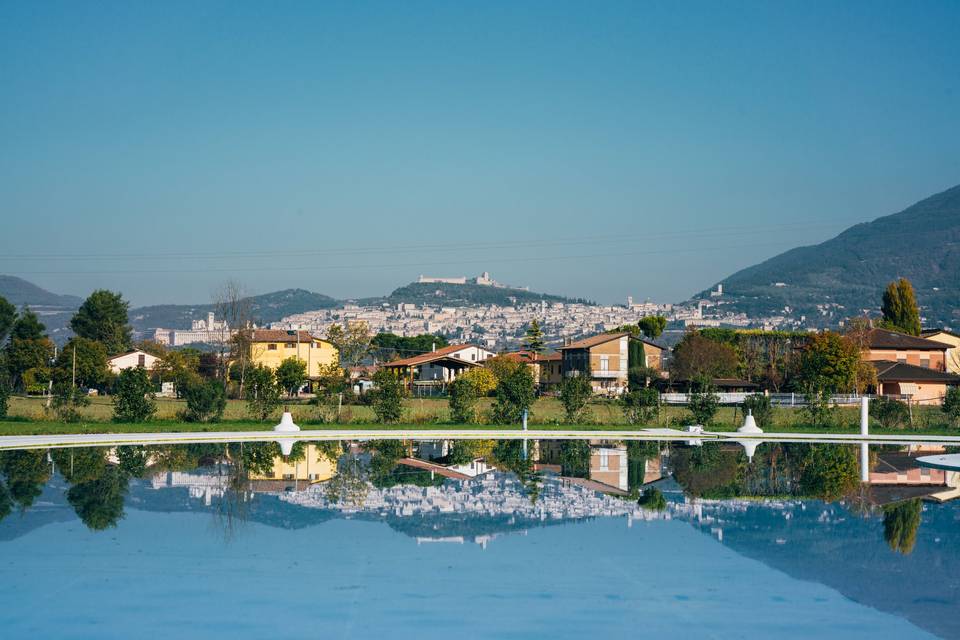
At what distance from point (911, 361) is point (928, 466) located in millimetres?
49327

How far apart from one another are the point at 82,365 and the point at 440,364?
81.0ft

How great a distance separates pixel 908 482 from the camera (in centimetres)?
1795

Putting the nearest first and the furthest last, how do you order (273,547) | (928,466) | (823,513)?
(273,547), (823,513), (928,466)

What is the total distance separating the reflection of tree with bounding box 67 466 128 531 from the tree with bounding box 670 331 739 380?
2039 inches

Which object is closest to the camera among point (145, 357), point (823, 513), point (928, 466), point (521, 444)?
point (823, 513)

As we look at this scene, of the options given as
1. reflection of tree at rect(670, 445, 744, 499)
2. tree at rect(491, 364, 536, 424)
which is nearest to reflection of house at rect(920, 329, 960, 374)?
tree at rect(491, 364, 536, 424)

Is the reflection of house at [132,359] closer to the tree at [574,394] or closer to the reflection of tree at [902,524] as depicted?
the tree at [574,394]

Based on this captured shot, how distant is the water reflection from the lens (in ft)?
37.8

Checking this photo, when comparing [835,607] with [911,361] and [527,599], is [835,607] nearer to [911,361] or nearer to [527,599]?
[527,599]

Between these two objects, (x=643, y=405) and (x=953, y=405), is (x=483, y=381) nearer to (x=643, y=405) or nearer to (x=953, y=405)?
(x=643, y=405)

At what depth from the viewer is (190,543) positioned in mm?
11797

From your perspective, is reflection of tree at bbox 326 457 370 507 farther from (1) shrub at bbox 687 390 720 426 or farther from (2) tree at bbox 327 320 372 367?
(2) tree at bbox 327 320 372 367

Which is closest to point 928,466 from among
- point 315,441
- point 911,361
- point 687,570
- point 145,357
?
point 687,570

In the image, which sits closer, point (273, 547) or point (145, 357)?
point (273, 547)
